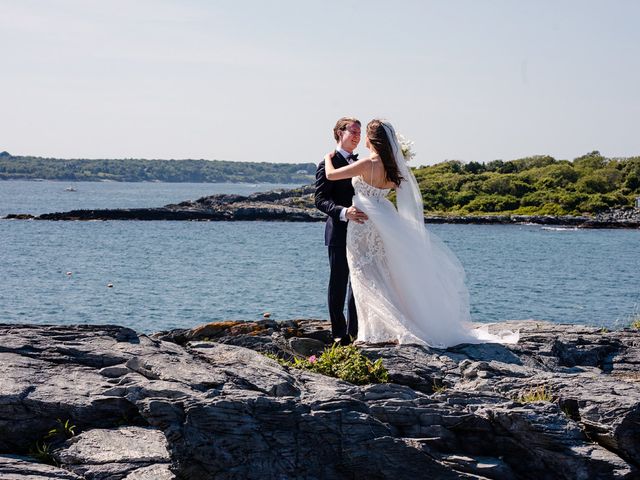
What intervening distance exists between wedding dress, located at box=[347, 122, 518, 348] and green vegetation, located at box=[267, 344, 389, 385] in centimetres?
159

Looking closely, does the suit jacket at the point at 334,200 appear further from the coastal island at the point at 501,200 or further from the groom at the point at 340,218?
the coastal island at the point at 501,200

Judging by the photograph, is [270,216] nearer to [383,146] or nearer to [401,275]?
[401,275]

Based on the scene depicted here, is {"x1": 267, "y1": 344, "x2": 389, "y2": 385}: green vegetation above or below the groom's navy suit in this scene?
below

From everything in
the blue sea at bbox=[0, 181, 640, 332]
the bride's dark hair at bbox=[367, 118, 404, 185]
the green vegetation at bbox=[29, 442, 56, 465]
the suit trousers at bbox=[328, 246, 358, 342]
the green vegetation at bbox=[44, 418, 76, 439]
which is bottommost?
the blue sea at bbox=[0, 181, 640, 332]

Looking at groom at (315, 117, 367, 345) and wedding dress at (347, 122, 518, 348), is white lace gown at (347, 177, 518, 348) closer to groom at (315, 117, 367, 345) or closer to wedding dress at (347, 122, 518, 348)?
wedding dress at (347, 122, 518, 348)

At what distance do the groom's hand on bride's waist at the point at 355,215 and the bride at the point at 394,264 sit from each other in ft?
0.26

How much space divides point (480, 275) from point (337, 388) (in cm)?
5000

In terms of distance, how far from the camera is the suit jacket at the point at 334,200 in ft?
39.2

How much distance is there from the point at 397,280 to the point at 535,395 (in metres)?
3.14

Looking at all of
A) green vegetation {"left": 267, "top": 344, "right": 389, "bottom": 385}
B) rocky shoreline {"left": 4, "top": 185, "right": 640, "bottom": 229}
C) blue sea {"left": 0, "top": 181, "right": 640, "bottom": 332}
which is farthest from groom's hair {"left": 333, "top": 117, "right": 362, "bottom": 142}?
rocky shoreline {"left": 4, "top": 185, "right": 640, "bottom": 229}

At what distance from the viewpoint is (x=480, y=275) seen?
5772cm

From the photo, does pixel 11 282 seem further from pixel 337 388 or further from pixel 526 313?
pixel 337 388

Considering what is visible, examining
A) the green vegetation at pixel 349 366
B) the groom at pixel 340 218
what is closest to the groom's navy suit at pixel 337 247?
the groom at pixel 340 218

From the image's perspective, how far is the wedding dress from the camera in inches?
458
